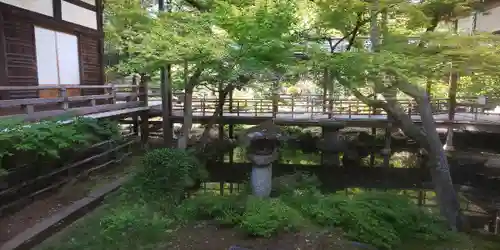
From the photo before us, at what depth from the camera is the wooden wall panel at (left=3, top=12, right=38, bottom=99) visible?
9.12 meters

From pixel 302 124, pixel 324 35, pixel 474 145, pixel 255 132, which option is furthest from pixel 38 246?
pixel 474 145

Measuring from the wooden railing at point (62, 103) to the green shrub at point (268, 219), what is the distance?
5.42 meters

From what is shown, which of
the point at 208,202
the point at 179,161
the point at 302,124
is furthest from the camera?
the point at 302,124

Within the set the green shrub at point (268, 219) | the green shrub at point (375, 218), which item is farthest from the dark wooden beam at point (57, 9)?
the green shrub at point (375, 218)

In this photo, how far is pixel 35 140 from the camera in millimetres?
7027

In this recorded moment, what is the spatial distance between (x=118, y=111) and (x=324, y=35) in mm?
8114

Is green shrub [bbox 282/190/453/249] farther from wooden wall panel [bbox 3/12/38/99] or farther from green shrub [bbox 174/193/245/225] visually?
wooden wall panel [bbox 3/12/38/99]

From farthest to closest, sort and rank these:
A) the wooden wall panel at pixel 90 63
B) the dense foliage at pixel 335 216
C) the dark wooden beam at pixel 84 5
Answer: the wooden wall panel at pixel 90 63
the dark wooden beam at pixel 84 5
the dense foliage at pixel 335 216

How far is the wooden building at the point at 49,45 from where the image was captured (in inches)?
360

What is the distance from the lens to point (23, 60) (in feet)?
31.4

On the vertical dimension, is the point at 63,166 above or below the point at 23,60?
below

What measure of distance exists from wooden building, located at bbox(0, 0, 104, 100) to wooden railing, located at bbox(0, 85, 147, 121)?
0.31m

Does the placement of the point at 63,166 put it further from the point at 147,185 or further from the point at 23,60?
the point at 23,60

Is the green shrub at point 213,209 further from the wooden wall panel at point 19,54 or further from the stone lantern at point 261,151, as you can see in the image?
the wooden wall panel at point 19,54
